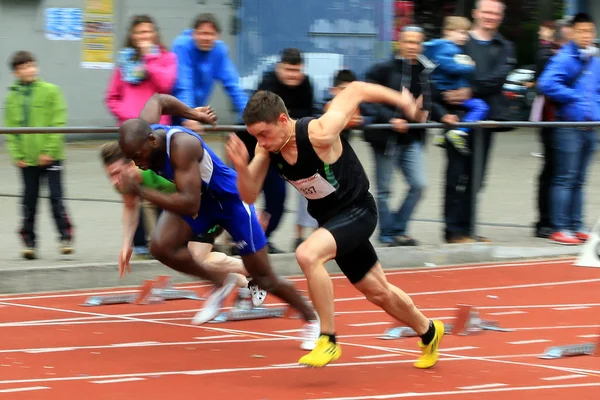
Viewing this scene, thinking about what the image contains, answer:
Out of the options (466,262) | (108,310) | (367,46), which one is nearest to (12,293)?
(108,310)

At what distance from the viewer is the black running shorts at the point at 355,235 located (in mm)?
7230

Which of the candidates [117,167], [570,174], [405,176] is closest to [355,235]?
[117,167]

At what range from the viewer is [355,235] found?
7.28 m

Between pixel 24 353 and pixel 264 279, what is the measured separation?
1.66m

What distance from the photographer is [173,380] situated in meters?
7.12

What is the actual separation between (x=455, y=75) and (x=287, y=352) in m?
4.28

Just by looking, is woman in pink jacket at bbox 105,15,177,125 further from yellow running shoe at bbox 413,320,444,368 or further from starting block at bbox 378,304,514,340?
yellow running shoe at bbox 413,320,444,368

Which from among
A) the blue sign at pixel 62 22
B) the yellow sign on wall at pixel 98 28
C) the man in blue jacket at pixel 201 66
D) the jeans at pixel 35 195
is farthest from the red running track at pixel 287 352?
the blue sign at pixel 62 22

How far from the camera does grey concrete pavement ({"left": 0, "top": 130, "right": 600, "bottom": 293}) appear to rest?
10375 mm

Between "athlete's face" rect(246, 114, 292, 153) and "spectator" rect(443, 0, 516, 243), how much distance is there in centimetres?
454

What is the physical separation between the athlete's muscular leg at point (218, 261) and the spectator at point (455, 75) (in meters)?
2.99

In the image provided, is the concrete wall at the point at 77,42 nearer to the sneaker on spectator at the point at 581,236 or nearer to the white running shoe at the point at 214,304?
the sneaker on spectator at the point at 581,236

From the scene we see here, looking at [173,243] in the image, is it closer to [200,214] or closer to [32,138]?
[200,214]

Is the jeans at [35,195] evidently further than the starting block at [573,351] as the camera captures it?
Yes
